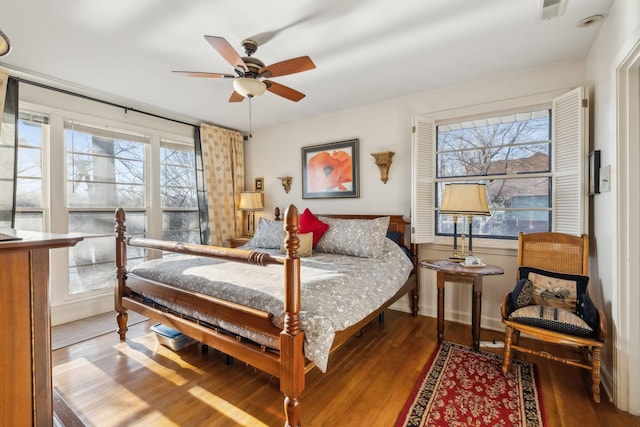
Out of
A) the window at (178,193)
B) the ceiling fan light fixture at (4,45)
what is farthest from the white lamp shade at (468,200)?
the window at (178,193)

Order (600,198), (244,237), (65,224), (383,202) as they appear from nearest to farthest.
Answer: (600,198), (65,224), (383,202), (244,237)

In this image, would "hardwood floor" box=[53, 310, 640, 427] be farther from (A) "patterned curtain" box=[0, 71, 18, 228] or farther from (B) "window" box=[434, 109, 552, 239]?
(A) "patterned curtain" box=[0, 71, 18, 228]

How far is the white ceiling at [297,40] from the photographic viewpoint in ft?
6.18

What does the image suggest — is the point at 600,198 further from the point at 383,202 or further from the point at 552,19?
the point at 383,202

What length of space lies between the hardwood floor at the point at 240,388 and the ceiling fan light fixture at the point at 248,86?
207cm

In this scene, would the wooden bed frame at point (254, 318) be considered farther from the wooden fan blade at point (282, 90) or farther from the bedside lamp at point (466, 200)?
the wooden fan blade at point (282, 90)

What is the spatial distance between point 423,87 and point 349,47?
121 centimetres

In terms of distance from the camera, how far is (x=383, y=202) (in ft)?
11.8

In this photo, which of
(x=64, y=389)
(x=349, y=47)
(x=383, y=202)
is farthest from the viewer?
(x=383, y=202)

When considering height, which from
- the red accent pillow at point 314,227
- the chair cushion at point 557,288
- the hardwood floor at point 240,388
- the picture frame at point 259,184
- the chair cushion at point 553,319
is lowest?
the hardwood floor at point 240,388

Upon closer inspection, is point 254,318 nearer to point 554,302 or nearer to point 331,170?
point 554,302

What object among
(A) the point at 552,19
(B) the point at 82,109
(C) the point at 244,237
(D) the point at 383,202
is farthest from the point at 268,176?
(A) the point at 552,19

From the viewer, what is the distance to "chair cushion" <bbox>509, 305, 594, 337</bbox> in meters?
1.83

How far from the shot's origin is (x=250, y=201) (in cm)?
434
